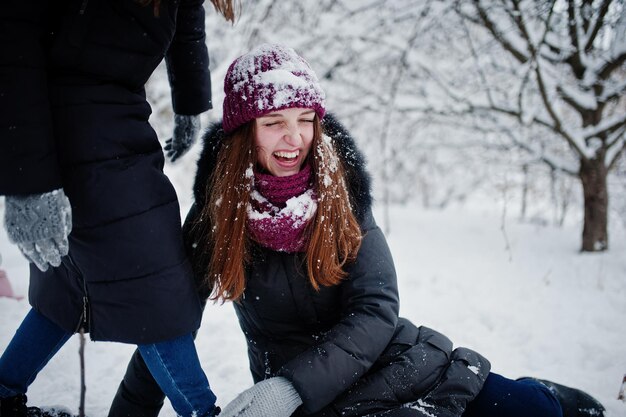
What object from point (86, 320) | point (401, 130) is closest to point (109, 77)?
point (86, 320)

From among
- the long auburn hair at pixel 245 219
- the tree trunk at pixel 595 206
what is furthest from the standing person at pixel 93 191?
the tree trunk at pixel 595 206

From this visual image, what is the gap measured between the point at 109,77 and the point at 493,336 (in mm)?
2905

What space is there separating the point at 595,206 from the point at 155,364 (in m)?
5.29

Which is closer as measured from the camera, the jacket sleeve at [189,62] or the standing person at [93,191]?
the standing person at [93,191]

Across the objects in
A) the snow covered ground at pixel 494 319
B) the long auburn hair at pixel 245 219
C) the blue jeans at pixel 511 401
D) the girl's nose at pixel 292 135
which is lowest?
the snow covered ground at pixel 494 319

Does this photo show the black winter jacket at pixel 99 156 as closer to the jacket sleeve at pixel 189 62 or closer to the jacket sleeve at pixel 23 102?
the jacket sleeve at pixel 23 102

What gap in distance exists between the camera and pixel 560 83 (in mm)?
4137

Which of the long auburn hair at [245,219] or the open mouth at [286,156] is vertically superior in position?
the open mouth at [286,156]

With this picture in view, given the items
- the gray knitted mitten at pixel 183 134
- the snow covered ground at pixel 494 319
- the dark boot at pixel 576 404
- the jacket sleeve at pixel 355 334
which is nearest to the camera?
the jacket sleeve at pixel 355 334

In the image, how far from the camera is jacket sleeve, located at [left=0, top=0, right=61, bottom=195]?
0.97 meters

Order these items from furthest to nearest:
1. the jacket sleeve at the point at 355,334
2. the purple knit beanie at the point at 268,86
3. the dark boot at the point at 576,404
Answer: the dark boot at the point at 576,404 → the purple knit beanie at the point at 268,86 → the jacket sleeve at the point at 355,334

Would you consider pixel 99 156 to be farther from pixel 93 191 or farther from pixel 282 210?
pixel 282 210

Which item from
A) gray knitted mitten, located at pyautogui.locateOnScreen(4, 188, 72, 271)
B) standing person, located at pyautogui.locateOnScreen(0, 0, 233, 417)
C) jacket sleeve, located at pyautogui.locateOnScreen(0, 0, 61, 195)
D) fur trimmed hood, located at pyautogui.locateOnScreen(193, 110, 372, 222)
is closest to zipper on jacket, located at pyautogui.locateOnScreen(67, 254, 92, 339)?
standing person, located at pyautogui.locateOnScreen(0, 0, 233, 417)

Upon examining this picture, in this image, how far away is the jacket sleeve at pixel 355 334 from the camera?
1.20 m
